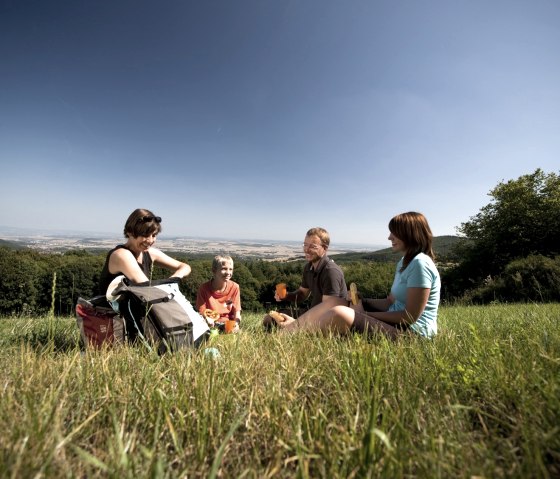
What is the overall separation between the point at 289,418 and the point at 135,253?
3.23 m

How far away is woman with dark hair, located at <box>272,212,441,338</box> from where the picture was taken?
9.99 feet

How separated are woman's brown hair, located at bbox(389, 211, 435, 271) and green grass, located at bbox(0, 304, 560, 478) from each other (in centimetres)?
157

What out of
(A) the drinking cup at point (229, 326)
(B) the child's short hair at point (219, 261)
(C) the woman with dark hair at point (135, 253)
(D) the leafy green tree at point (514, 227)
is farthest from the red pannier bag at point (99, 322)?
(D) the leafy green tree at point (514, 227)

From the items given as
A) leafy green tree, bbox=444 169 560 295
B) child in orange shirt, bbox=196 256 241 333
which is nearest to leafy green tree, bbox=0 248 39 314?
child in orange shirt, bbox=196 256 241 333

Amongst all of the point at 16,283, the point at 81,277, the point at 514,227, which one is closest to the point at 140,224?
the point at 514,227

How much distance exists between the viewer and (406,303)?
314 cm

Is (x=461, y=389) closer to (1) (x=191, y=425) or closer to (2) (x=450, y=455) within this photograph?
(2) (x=450, y=455)

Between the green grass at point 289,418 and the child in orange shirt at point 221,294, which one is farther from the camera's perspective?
the child in orange shirt at point 221,294

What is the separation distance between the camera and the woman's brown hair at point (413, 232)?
3.44 meters

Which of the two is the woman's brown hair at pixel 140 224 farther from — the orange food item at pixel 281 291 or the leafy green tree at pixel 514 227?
the leafy green tree at pixel 514 227

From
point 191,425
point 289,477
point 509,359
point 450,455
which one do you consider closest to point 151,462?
point 191,425

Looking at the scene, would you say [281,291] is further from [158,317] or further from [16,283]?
[16,283]

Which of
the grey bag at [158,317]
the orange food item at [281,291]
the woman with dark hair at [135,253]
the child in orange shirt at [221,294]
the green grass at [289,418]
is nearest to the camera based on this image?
the green grass at [289,418]

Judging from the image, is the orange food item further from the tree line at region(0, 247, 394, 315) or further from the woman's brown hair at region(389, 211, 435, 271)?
the tree line at region(0, 247, 394, 315)
